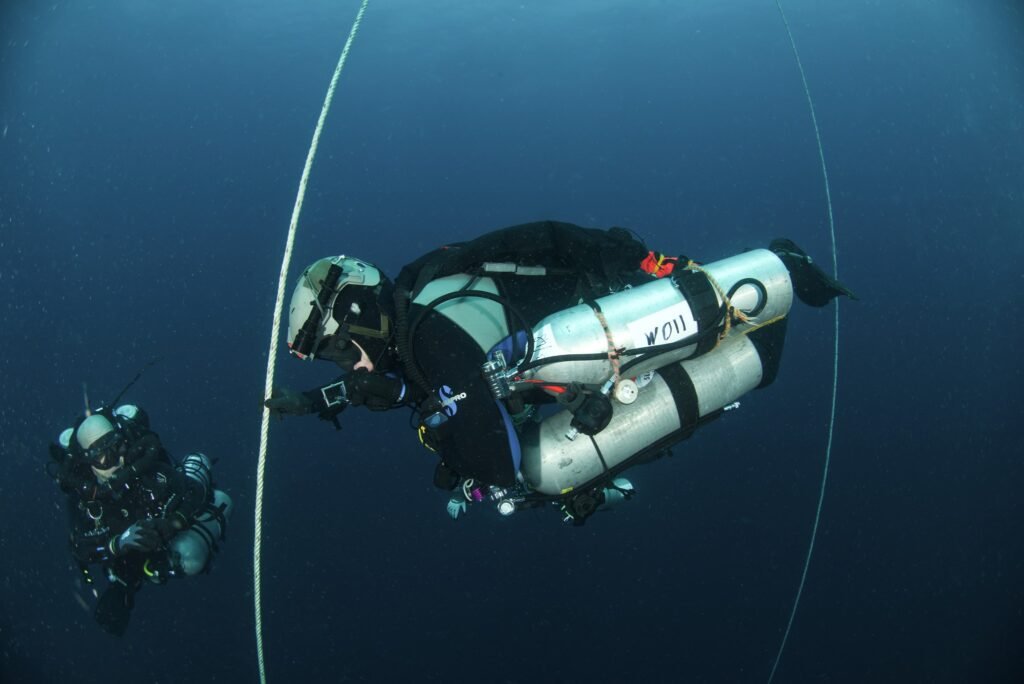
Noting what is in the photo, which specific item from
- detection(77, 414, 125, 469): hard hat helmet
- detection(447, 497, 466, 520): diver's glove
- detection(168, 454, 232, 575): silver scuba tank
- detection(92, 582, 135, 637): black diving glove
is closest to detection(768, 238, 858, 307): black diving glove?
detection(447, 497, 466, 520): diver's glove

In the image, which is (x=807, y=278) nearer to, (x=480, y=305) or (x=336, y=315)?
(x=480, y=305)

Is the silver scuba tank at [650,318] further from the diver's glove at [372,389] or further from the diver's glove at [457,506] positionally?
the diver's glove at [457,506]

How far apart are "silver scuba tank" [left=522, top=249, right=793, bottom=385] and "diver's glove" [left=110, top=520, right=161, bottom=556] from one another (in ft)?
14.1

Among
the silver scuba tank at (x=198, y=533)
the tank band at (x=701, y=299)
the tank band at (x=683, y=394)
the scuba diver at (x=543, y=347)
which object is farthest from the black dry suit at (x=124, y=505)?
the tank band at (x=701, y=299)

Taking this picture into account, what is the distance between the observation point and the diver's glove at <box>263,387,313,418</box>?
3324mm

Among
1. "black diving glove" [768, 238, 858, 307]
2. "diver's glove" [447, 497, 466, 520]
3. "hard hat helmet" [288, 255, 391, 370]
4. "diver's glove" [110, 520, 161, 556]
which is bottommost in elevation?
"diver's glove" [447, 497, 466, 520]

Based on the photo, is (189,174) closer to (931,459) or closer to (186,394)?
(186,394)

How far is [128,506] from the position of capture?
5840 mm

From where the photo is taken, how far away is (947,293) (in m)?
25.0

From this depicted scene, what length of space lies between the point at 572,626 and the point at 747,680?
13.0 ft

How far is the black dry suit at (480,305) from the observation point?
119 inches

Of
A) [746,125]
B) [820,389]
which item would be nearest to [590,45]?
[746,125]

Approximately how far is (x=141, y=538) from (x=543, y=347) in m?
4.49

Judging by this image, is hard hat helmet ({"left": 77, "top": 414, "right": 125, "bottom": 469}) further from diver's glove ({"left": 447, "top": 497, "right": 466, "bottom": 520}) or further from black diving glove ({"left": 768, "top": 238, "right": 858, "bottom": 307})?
black diving glove ({"left": 768, "top": 238, "right": 858, "bottom": 307})
